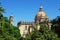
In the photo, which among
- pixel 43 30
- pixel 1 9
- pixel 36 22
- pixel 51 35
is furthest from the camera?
pixel 36 22

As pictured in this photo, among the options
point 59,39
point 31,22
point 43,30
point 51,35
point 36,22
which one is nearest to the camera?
point 59,39

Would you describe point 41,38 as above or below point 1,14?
below

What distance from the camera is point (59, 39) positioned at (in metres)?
50.6

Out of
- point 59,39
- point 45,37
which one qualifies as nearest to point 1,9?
point 59,39

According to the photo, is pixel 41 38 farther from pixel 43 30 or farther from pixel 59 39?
pixel 59 39

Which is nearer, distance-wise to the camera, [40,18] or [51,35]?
[51,35]

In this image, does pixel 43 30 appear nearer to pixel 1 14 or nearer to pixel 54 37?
pixel 54 37

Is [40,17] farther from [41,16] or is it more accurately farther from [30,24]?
[30,24]

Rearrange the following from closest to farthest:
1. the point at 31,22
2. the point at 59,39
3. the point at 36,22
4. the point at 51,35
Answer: the point at 59,39 → the point at 51,35 → the point at 36,22 → the point at 31,22

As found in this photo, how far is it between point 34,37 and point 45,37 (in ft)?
19.2

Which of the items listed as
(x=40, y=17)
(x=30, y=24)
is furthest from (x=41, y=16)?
(x=30, y=24)

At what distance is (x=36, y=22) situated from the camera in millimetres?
135250

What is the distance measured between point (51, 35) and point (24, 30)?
283ft

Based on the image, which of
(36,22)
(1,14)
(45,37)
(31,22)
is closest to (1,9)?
(1,14)
